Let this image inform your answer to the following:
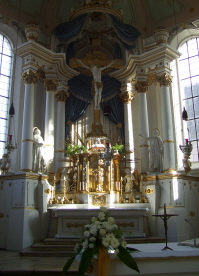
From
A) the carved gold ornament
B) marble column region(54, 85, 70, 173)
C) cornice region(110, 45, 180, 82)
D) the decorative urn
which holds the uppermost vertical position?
the decorative urn

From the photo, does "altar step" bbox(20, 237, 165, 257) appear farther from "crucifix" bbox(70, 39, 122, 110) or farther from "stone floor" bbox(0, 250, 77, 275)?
"crucifix" bbox(70, 39, 122, 110)

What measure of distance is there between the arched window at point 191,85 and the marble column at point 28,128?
626cm

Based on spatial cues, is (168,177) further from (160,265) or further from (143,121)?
(160,265)

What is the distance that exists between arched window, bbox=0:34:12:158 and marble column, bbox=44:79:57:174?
188 cm

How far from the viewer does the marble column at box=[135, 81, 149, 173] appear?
38.7ft

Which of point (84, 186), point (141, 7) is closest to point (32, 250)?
point (84, 186)

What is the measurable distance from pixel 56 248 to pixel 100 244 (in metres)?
5.18

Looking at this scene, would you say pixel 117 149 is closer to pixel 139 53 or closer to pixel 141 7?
pixel 139 53

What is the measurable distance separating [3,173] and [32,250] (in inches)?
130

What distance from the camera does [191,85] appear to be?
44.5ft

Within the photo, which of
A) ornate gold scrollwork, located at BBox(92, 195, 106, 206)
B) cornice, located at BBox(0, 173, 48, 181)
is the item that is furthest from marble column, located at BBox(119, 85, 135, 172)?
cornice, located at BBox(0, 173, 48, 181)

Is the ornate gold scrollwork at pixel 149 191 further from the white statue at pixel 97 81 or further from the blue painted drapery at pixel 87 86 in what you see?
the blue painted drapery at pixel 87 86

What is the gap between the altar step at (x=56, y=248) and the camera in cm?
837

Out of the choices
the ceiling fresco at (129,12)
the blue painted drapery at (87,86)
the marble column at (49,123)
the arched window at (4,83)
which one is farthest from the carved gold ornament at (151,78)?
the arched window at (4,83)
